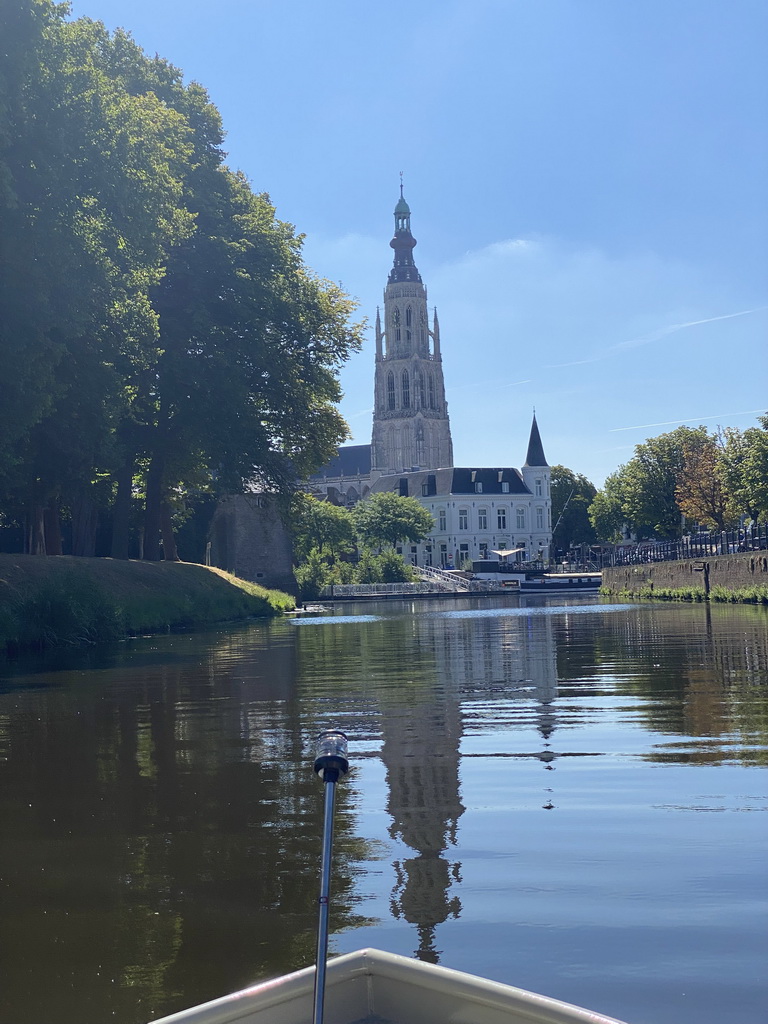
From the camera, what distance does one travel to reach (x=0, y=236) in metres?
21.0

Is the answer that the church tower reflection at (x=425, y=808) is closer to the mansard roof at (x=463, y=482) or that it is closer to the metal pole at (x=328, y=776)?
the metal pole at (x=328, y=776)

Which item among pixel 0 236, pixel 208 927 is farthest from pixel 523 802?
pixel 0 236

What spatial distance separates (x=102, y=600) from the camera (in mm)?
26578

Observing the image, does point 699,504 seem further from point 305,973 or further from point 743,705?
point 305,973

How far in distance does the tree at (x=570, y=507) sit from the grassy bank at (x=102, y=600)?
374ft

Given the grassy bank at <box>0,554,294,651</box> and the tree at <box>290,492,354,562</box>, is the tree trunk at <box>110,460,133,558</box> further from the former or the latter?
the tree at <box>290,492,354,562</box>

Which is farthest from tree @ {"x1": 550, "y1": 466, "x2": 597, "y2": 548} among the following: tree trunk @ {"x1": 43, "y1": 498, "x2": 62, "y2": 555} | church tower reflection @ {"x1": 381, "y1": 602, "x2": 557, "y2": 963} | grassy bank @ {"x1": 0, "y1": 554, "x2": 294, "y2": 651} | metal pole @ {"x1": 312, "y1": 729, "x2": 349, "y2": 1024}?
metal pole @ {"x1": 312, "y1": 729, "x2": 349, "y2": 1024}

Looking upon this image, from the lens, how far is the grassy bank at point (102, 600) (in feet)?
79.9

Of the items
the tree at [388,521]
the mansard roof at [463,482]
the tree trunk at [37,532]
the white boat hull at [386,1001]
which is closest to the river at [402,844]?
the white boat hull at [386,1001]

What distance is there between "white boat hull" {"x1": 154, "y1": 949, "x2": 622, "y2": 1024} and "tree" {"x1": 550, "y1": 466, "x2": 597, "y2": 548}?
5894 inches

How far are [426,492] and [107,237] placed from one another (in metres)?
127

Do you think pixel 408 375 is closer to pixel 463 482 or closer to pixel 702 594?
pixel 463 482

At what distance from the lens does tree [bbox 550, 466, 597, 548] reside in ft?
507

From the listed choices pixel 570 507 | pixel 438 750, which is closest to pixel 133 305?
pixel 438 750
